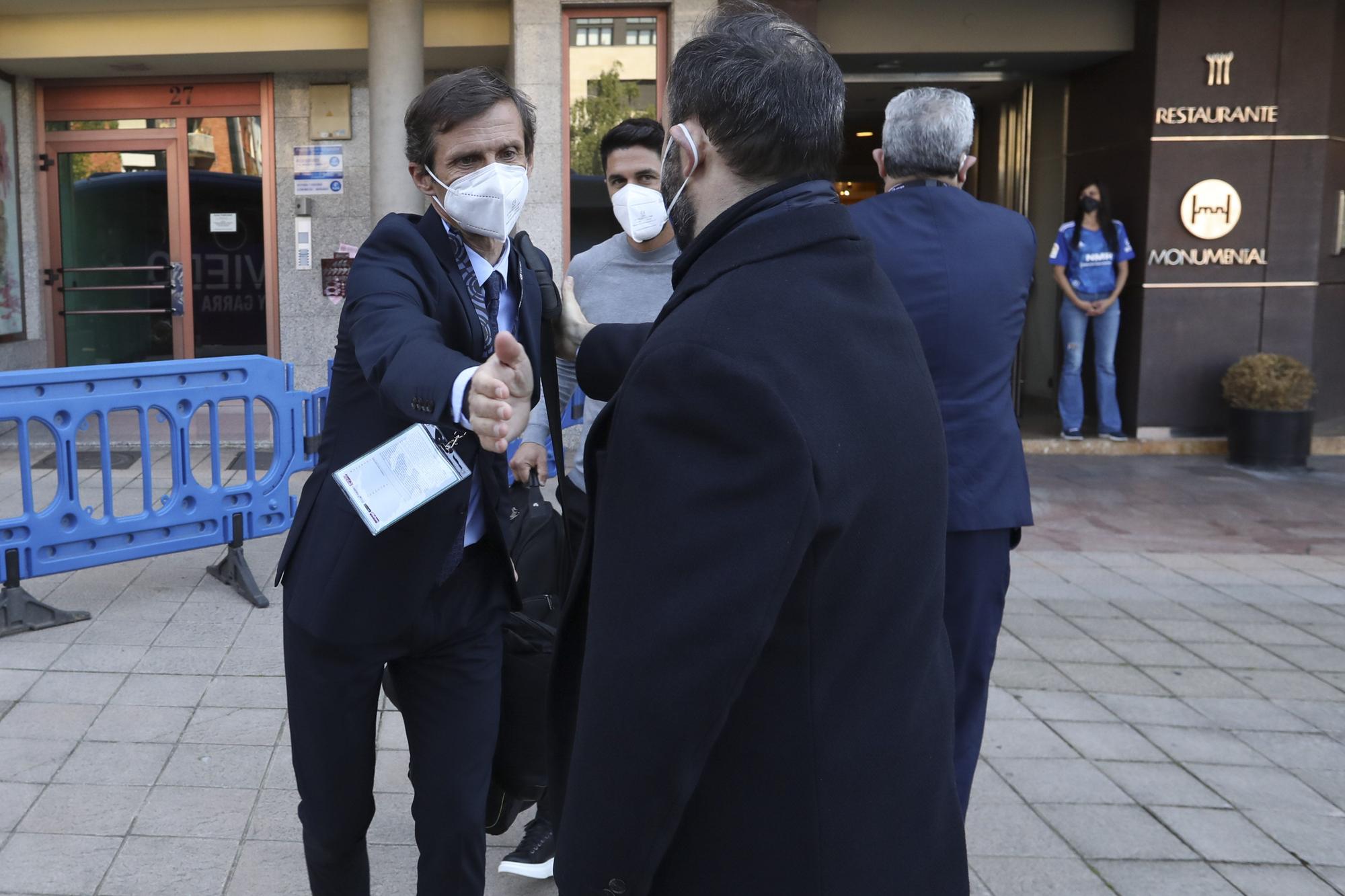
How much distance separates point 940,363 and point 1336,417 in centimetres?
976

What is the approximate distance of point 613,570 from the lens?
1.42m

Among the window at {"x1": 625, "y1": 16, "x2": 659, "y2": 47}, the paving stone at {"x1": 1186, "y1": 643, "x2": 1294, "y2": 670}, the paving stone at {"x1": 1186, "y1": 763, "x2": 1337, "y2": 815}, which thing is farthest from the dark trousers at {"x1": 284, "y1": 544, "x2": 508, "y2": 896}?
the window at {"x1": 625, "y1": 16, "x2": 659, "y2": 47}

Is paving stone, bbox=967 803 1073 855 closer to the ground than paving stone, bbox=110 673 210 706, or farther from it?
closer to the ground

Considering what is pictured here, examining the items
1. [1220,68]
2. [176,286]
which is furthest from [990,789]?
[176,286]

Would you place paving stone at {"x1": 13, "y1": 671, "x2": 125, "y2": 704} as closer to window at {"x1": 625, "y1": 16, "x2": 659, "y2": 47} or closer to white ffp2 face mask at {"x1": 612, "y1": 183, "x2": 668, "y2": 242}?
white ffp2 face mask at {"x1": 612, "y1": 183, "x2": 668, "y2": 242}

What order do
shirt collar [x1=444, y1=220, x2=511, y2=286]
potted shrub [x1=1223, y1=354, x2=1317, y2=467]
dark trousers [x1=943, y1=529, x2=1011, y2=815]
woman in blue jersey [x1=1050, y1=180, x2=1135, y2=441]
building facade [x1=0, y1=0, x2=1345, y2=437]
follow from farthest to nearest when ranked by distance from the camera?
woman in blue jersey [x1=1050, y1=180, x2=1135, y2=441], potted shrub [x1=1223, y1=354, x2=1317, y2=467], building facade [x1=0, y1=0, x2=1345, y2=437], dark trousers [x1=943, y1=529, x2=1011, y2=815], shirt collar [x1=444, y1=220, x2=511, y2=286]

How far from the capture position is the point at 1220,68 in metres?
10.0

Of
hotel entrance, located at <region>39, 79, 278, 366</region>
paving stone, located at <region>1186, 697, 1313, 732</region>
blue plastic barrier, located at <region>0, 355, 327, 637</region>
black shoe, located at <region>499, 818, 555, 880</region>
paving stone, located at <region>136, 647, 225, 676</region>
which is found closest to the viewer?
black shoe, located at <region>499, 818, 555, 880</region>

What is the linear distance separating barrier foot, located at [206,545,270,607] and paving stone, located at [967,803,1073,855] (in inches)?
131

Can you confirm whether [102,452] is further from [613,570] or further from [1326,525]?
[1326,525]

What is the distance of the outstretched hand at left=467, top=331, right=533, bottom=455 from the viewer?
1683 millimetres

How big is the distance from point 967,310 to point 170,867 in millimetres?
2479

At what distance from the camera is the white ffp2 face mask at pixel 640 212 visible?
3578 mm

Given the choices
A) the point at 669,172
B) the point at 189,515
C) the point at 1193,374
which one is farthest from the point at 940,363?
the point at 1193,374
